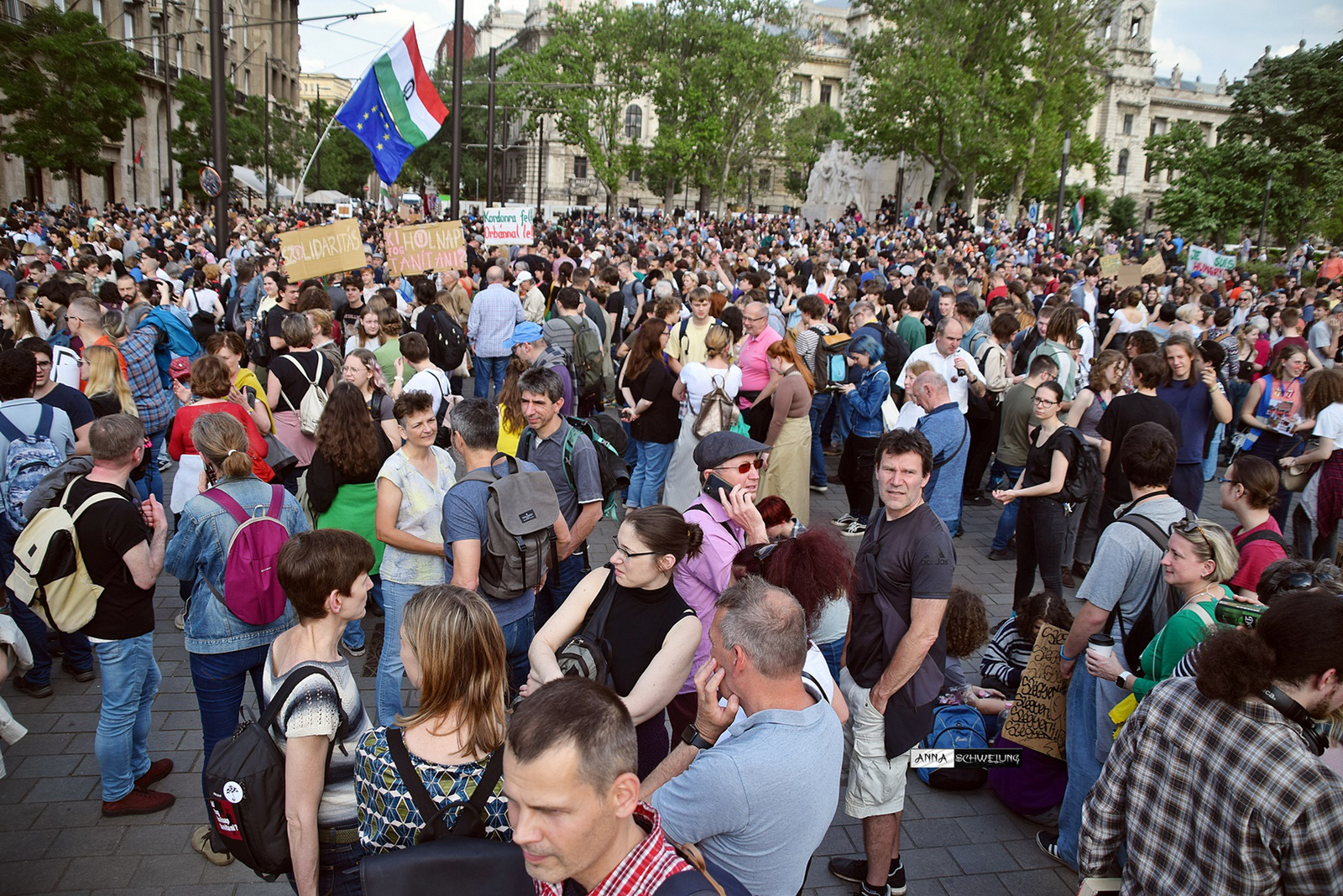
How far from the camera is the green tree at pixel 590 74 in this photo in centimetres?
5594

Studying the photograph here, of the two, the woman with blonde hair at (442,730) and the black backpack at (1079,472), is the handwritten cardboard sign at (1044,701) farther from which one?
the woman with blonde hair at (442,730)

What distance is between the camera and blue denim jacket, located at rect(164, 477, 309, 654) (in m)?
3.86

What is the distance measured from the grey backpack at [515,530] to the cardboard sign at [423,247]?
750 cm

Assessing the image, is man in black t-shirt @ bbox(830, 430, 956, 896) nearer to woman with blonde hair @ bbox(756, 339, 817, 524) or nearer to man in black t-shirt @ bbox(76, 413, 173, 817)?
man in black t-shirt @ bbox(76, 413, 173, 817)

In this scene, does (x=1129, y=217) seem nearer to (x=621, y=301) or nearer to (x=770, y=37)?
(x=770, y=37)

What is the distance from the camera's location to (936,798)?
4.67 m

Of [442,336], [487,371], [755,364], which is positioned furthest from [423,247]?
[755,364]

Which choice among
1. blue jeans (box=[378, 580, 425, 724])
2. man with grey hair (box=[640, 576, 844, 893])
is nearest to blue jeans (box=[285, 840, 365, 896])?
man with grey hair (box=[640, 576, 844, 893])

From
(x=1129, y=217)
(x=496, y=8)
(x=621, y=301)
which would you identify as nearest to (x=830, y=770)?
(x=621, y=301)

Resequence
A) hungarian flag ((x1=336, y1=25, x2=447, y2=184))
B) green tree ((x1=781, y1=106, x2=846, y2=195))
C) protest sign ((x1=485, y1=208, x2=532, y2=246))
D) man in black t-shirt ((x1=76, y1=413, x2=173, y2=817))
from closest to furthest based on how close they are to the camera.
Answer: man in black t-shirt ((x1=76, y1=413, x2=173, y2=817))
hungarian flag ((x1=336, y1=25, x2=447, y2=184))
protest sign ((x1=485, y1=208, x2=532, y2=246))
green tree ((x1=781, y1=106, x2=846, y2=195))

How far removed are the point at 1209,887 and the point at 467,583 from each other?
2.85 metres

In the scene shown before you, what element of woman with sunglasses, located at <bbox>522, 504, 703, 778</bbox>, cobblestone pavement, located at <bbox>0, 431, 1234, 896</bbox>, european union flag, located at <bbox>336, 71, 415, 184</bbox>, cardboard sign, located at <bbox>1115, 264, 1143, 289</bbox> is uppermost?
european union flag, located at <bbox>336, 71, 415, 184</bbox>

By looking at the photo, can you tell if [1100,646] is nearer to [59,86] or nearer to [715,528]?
[715,528]

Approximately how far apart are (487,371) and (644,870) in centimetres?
952
